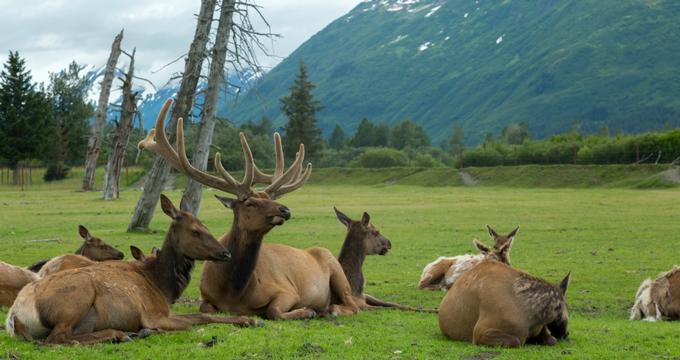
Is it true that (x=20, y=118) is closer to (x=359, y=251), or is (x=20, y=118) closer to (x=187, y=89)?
(x=187, y=89)

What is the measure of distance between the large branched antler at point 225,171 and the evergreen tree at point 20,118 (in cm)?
6645

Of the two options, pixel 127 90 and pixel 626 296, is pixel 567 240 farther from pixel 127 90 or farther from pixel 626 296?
pixel 127 90

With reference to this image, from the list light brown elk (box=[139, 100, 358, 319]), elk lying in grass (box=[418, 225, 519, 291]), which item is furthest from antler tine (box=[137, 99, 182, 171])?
elk lying in grass (box=[418, 225, 519, 291])

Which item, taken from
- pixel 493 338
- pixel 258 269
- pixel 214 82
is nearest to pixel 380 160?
pixel 214 82

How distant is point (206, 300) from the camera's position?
11.7 metres

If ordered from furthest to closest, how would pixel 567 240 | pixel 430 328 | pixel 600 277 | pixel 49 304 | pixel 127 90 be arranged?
1. pixel 127 90
2. pixel 567 240
3. pixel 600 277
4. pixel 430 328
5. pixel 49 304

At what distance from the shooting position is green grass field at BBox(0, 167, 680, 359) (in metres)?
9.00

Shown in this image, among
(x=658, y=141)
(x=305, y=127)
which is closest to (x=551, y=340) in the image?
(x=658, y=141)

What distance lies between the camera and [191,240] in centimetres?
1063

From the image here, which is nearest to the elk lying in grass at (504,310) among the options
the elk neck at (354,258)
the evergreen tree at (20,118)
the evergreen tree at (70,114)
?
the elk neck at (354,258)

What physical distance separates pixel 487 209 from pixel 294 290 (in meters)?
29.4

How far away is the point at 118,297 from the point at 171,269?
125cm

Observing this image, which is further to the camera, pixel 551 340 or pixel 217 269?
pixel 217 269

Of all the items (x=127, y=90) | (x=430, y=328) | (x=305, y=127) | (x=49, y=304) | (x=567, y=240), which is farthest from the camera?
(x=305, y=127)
